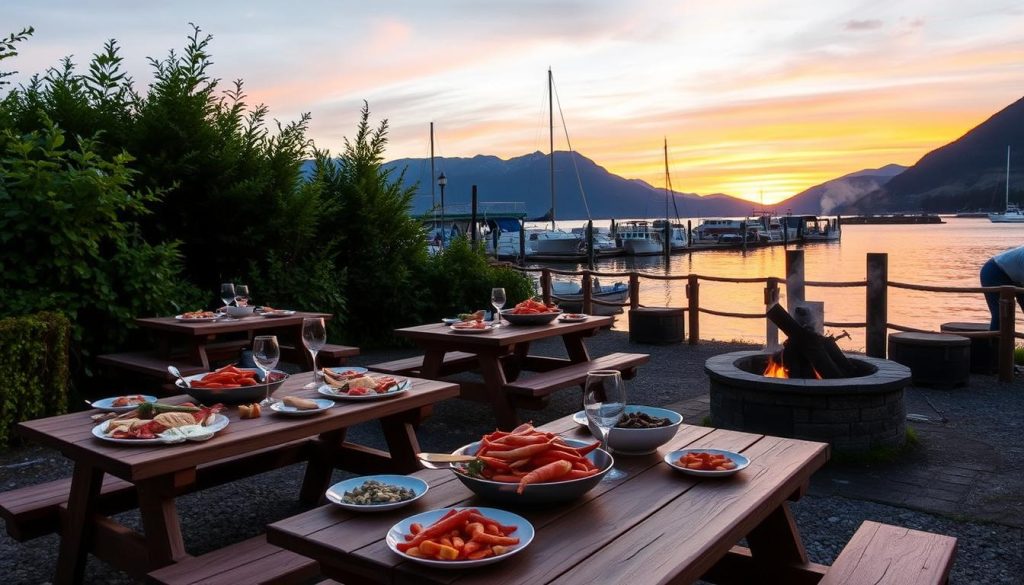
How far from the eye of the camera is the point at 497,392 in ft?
18.7

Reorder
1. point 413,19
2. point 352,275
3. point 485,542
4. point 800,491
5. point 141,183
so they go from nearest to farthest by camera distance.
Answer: point 485,542
point 800,491
point 141,183
point 413,19
point 352,275

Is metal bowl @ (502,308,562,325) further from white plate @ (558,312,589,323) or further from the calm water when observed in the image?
the calm water

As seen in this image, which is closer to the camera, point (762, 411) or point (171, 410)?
point (171, 410)

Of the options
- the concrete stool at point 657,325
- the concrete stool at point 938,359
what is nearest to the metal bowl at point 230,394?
the concrete stool at point 938,359

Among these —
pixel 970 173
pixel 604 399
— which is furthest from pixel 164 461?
pixel 970 173

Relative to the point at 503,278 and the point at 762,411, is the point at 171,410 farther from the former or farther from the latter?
the point at 503,278

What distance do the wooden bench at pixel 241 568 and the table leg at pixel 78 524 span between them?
0.59 metres

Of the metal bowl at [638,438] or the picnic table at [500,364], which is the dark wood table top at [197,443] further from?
the picnic table at [500,364]

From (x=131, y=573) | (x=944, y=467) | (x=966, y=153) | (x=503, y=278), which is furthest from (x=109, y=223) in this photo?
(x=966, y=153)

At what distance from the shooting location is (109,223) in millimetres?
6758

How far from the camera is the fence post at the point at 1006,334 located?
7.62 m

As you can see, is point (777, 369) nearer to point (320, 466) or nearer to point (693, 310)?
point (320, 466)

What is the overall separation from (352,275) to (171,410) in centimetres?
736

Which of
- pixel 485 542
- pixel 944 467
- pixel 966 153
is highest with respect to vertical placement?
pixel 966 153
